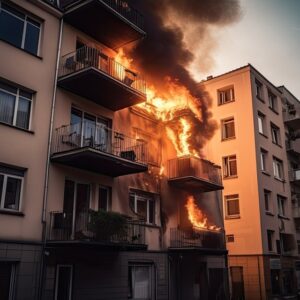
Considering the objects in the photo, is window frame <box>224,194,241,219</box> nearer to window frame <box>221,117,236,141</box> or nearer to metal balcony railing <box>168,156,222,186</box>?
window frame <box>221,117,236,141</box>

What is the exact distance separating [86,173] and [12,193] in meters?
3.19

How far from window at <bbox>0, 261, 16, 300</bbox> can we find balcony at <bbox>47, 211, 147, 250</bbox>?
1.37 m

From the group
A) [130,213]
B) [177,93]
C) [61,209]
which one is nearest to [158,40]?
[177,93]

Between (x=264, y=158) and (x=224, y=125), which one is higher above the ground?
(x=224, y=125)

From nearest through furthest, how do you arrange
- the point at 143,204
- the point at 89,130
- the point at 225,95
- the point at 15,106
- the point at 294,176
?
the point at 15,106 → the point at 89,130 → the point at 143,204 → the point at 225,95 → the point at 294,176

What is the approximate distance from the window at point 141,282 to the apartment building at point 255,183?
38.8 ft

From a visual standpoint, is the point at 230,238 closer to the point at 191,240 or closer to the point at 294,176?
the point at 294,176

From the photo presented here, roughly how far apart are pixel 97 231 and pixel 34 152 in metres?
3.29

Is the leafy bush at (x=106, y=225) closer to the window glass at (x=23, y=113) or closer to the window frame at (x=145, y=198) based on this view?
the window frame at (x=145, y=198)

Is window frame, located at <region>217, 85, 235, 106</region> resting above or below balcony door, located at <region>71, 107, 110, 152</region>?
above

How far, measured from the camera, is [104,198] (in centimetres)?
1568

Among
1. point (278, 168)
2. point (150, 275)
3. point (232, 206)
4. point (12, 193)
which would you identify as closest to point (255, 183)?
point (232, 206)

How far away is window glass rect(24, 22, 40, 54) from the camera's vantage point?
46.2 feet

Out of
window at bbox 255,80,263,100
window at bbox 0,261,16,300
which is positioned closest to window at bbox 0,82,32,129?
window at bbox 0,261,16,300
